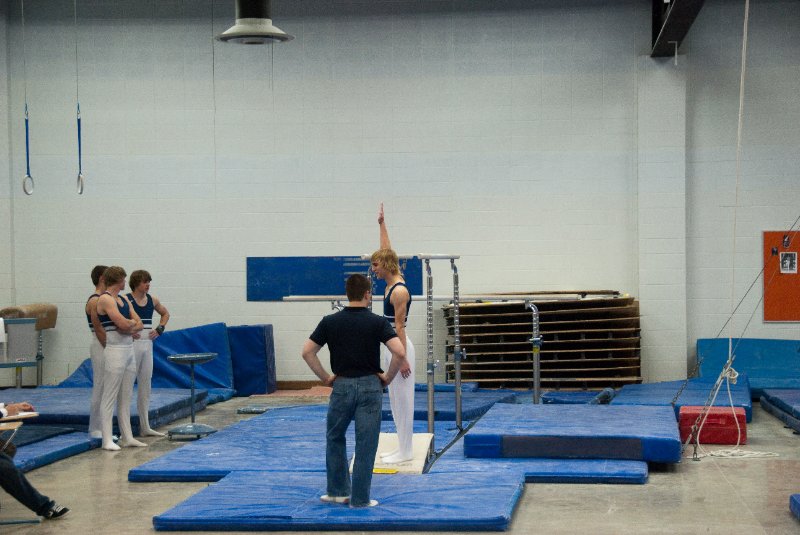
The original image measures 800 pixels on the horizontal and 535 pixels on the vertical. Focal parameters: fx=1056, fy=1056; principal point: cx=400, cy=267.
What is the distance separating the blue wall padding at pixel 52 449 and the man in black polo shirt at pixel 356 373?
10.1ft

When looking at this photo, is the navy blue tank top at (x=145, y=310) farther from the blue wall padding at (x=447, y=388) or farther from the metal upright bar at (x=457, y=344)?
the blue wall padding at (x=447, y=388)

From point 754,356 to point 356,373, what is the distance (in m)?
8.30

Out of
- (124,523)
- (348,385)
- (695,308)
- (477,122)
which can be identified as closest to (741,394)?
(695,308)

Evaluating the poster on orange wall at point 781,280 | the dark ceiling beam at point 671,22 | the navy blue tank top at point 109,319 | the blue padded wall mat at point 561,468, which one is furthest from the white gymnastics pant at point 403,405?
the poster on orange wall at point 781,280

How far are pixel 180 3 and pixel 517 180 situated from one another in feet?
16.8

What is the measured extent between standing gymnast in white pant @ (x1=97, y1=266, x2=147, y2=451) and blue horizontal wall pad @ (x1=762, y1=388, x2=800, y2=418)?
20.5 ft

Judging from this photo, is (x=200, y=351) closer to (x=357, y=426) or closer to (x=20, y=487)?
(x=20, y=487)

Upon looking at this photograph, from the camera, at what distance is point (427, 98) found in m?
14.0

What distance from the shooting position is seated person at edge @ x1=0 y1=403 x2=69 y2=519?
6438 mm

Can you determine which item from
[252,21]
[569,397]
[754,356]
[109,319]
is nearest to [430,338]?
[109,319]

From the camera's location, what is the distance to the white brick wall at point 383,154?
44.5 ft

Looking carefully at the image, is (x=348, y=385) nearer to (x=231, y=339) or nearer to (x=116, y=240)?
(x=231, y=339)

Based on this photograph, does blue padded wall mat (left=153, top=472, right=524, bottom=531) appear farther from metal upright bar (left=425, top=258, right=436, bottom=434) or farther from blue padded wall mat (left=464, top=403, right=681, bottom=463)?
metal upright bar (left=425, top=258, right=436, bottom=434)

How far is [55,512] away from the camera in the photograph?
677 cm
